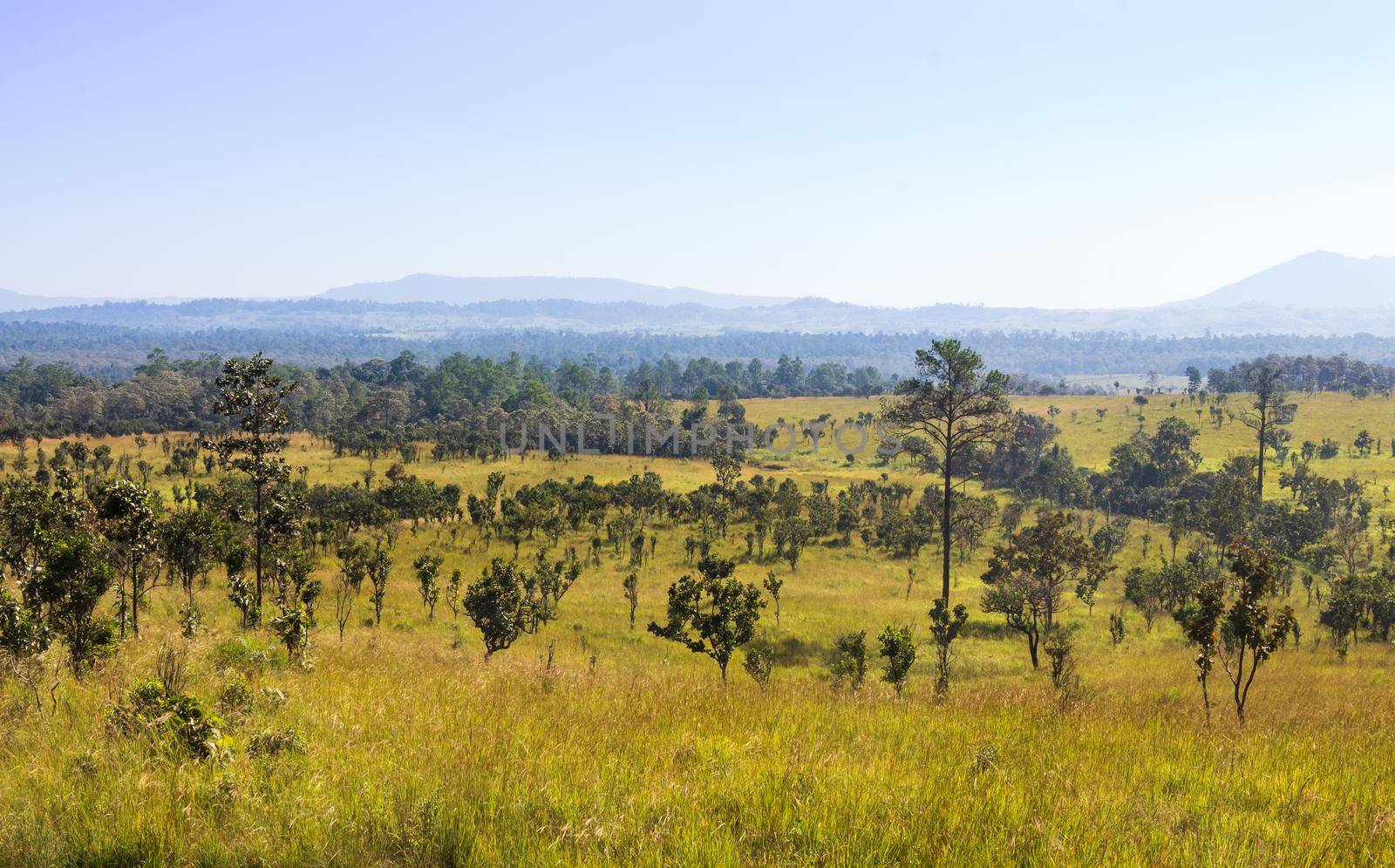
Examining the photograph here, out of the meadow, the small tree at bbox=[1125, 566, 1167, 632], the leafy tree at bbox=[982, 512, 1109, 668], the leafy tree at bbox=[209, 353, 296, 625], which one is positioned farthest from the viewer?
the small tree at bbox=[1125, 566, 1167, 632]

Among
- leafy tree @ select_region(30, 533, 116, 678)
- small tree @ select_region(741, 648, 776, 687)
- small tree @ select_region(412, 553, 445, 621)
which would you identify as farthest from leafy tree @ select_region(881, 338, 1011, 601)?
leafy tree @ select_region(30, 533, 116, 678)

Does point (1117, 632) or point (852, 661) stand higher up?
point (852, 661)

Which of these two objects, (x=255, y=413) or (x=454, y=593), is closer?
(x=255, y=413)

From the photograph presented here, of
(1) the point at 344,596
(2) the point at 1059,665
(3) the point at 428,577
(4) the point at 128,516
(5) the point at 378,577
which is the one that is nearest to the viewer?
(4) the point at 128,516

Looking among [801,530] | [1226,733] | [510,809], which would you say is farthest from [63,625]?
[801,530]

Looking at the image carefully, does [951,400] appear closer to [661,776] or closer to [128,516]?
[128,516]

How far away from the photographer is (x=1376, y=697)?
1697 cm

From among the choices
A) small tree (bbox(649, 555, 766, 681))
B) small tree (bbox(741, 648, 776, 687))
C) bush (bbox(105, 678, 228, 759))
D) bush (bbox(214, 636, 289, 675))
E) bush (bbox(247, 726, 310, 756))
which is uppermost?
bush (bbox(105, 678, 228, 759))

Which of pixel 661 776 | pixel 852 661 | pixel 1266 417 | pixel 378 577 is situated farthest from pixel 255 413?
pixel 1266 417

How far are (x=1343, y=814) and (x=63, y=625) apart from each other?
13.9m

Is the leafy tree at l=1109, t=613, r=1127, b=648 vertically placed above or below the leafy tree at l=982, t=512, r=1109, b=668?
below

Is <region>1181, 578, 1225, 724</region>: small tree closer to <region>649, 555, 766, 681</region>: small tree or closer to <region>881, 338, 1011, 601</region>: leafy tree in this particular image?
<region>649, 555, 766, 681</region>: small tree

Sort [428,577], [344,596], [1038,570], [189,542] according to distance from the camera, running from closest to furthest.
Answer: [189,542] < [428,577] < [344,596] < [1038,570]

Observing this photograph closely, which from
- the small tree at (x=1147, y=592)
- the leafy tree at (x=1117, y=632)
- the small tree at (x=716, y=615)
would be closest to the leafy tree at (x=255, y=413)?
the small tree at (x=716, y=615)
